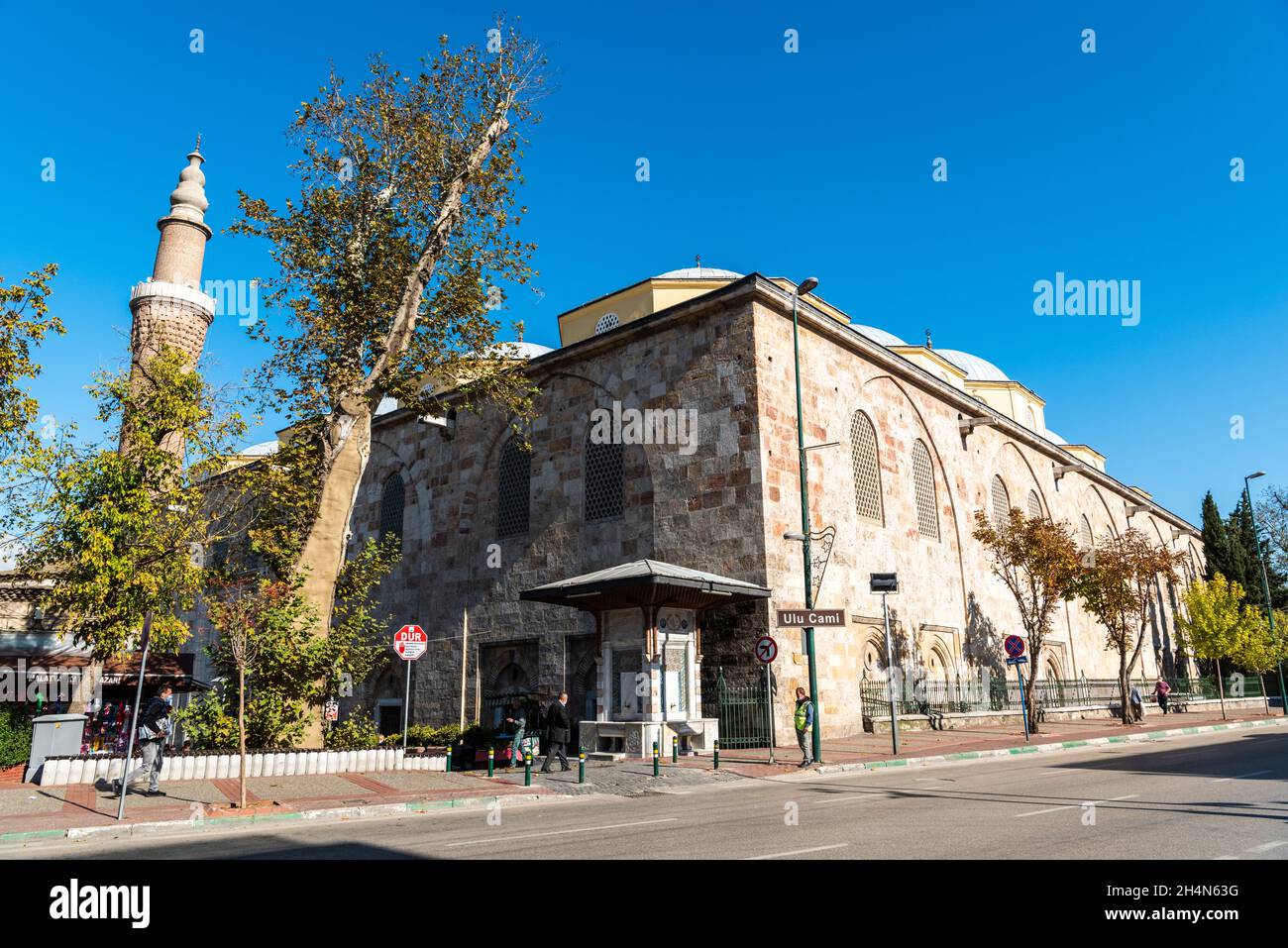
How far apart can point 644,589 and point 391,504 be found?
1814 cm

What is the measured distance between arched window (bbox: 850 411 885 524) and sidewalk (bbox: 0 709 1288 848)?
24.1ft

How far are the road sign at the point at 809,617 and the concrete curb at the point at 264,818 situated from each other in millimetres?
5793

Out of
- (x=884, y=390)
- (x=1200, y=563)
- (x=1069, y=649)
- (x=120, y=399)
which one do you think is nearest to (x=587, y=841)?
(x=120, y=399)

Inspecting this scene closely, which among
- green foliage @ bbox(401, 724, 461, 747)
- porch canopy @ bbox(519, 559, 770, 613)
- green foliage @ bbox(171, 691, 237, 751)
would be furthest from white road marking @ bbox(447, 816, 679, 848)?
green foliage @ bbox(401, 724, 461, 747)

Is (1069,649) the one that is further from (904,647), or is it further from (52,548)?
(52,548)

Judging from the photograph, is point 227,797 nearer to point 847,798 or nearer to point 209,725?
point 209,725

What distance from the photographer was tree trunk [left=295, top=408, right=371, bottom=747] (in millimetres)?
18406

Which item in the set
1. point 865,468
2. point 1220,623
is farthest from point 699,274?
point 1220,623

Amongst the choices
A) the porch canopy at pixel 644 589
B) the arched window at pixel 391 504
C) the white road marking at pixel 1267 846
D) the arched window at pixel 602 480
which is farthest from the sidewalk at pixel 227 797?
the arched window at pixel 391 504

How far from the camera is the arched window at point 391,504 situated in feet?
108

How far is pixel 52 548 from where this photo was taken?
60.4ft

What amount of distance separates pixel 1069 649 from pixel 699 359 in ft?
79.2

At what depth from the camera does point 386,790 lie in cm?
1409

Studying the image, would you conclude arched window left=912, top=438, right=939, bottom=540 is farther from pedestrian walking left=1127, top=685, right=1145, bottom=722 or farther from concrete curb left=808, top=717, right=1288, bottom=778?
pedestrian walking left=1127, top=685, right=1145, bottom=722
